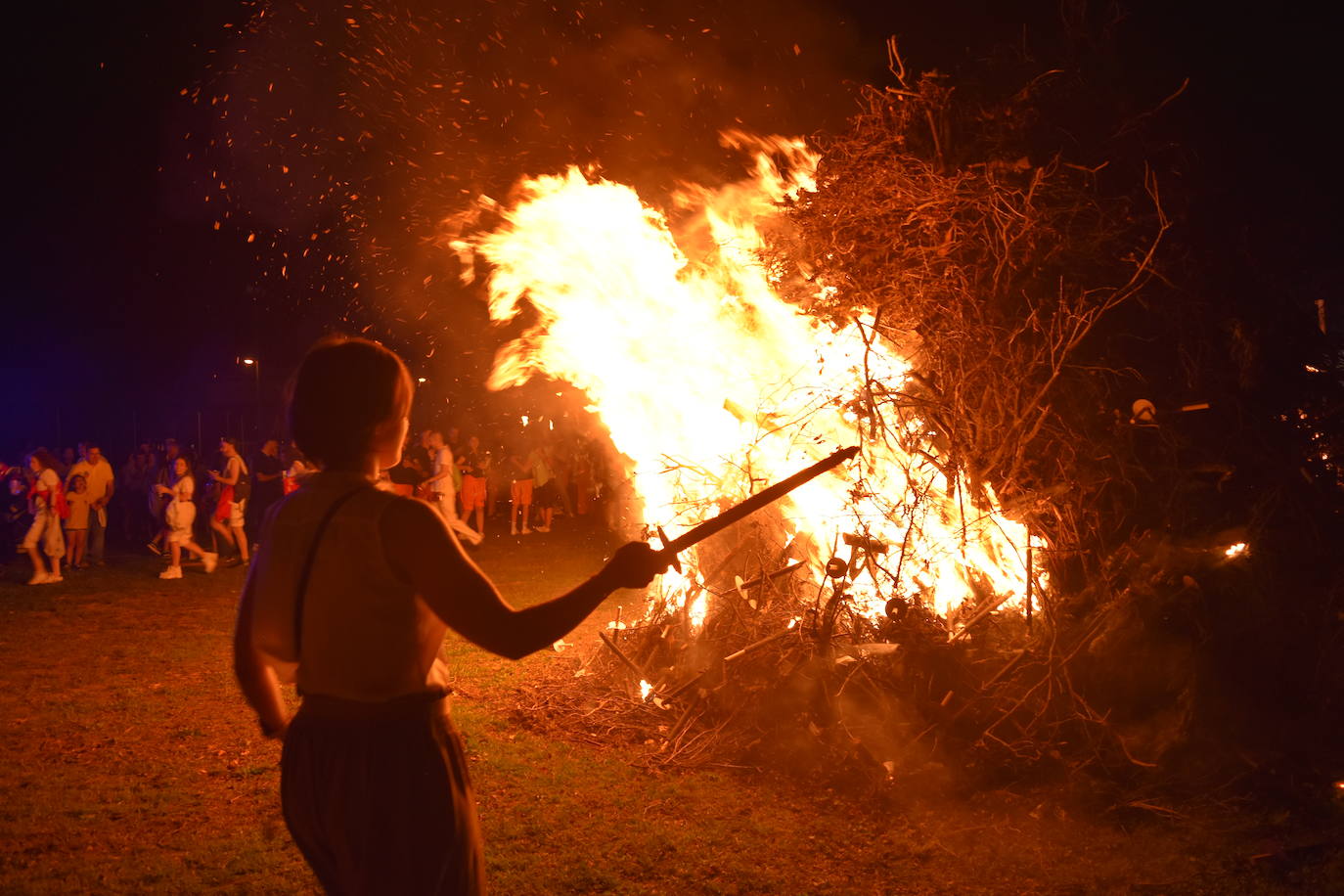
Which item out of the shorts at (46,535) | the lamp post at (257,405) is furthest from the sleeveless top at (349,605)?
the lamp post at (257,405)

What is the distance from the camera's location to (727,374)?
25.0 feet

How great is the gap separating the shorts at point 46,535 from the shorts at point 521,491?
25.2 ft

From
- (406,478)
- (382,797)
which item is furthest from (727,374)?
(406,478)

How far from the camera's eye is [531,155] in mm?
8664

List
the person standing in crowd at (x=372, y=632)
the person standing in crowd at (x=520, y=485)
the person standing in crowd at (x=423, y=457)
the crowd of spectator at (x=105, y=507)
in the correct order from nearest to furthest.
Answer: the person standing in crowd at (x=372, y=632) → the crowd of spectator at (x=105, y=507) → the person standing in crowd at (x=423, y=457) → the person standing in crowd at (x=520, y=485)

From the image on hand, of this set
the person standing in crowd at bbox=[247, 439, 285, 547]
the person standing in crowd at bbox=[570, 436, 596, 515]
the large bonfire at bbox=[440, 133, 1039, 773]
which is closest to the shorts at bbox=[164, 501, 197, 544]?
the person standing in crowd at bbox=[247, 439, 285, 547]

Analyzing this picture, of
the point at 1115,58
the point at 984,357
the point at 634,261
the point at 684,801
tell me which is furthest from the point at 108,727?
the point at 1115,58

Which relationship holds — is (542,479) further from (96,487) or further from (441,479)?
(96,487)

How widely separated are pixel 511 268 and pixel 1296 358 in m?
6.50

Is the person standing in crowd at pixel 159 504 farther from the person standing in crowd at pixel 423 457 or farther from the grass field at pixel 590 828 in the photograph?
the grass field at pixel 590 828

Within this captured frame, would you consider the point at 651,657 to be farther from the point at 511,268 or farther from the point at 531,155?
the point at 531,155

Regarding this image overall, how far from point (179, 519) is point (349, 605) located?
1283 cm

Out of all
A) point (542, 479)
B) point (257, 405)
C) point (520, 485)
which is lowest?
point (520, 485)

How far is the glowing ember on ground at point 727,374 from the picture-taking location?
20.4ft
